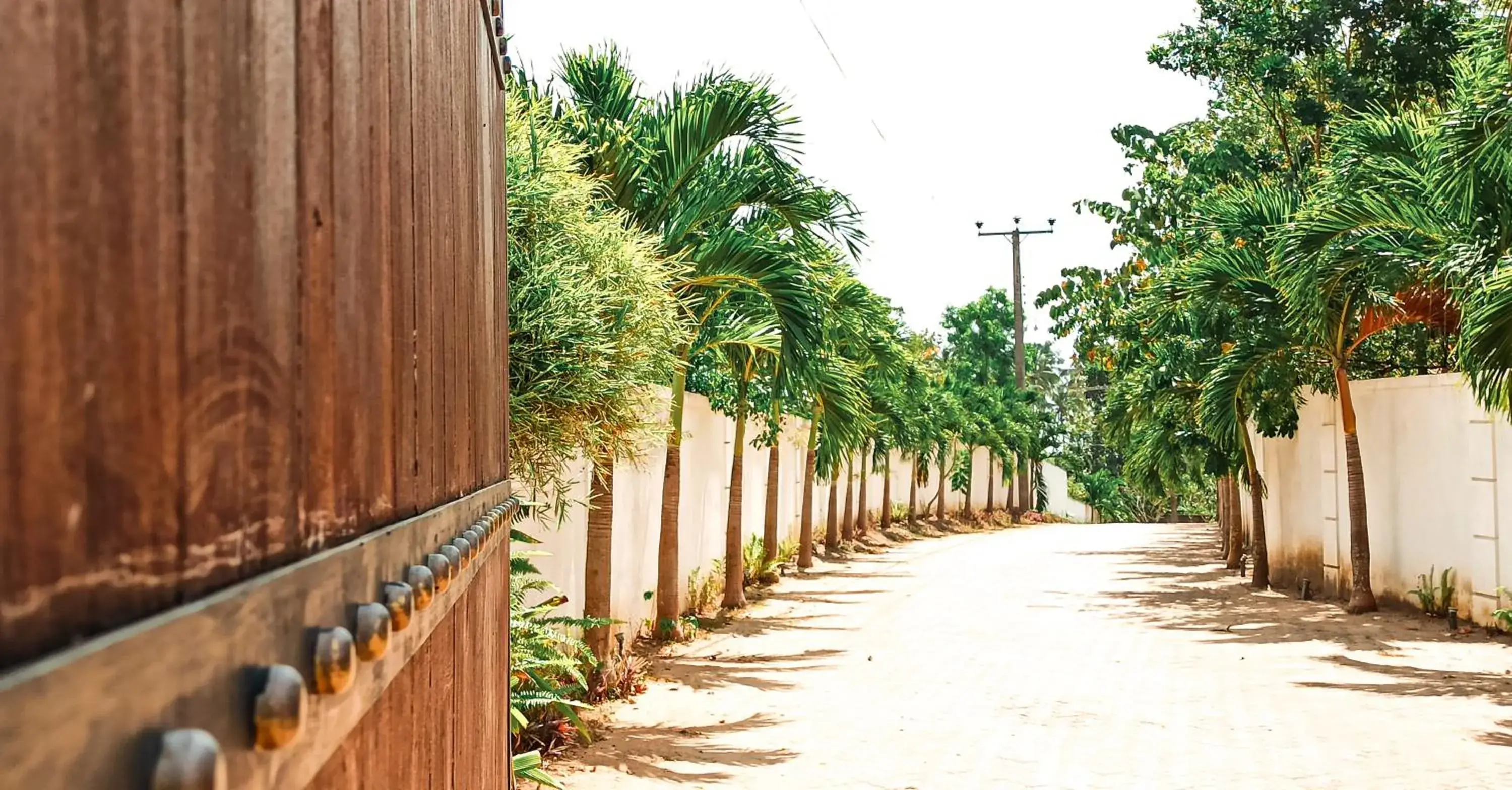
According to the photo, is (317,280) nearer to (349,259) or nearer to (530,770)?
(349,259)

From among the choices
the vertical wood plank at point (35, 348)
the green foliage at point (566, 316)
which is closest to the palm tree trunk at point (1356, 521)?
the green foliage at point (566, 316)

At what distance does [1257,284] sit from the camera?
16750 millimetres

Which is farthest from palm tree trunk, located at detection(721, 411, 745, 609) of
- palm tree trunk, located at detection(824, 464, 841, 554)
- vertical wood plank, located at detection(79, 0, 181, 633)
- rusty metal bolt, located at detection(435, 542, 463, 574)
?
vertical wood plank, located at detection(79, 0, 181, 633)

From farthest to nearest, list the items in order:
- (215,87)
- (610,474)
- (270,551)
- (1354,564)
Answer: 1. (1354,564)
2. (610,474)
3. (270,551)
4. (215,87)

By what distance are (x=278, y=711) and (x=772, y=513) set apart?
71.4 feet

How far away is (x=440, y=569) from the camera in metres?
1.74

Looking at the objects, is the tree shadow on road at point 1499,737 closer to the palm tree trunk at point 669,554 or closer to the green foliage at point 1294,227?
the green foliage at point 1294,227

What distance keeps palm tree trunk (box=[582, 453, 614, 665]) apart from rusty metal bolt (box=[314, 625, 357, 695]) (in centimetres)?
1005

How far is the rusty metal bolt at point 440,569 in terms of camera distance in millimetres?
1715

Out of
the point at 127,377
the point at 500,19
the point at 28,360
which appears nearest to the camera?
the point at 28,360

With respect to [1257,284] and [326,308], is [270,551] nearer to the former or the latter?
[326,308]

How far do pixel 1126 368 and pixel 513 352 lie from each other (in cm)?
1987

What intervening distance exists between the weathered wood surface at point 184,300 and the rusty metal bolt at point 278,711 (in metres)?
0.07

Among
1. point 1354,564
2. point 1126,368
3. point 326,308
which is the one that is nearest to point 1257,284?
point 1354,564
